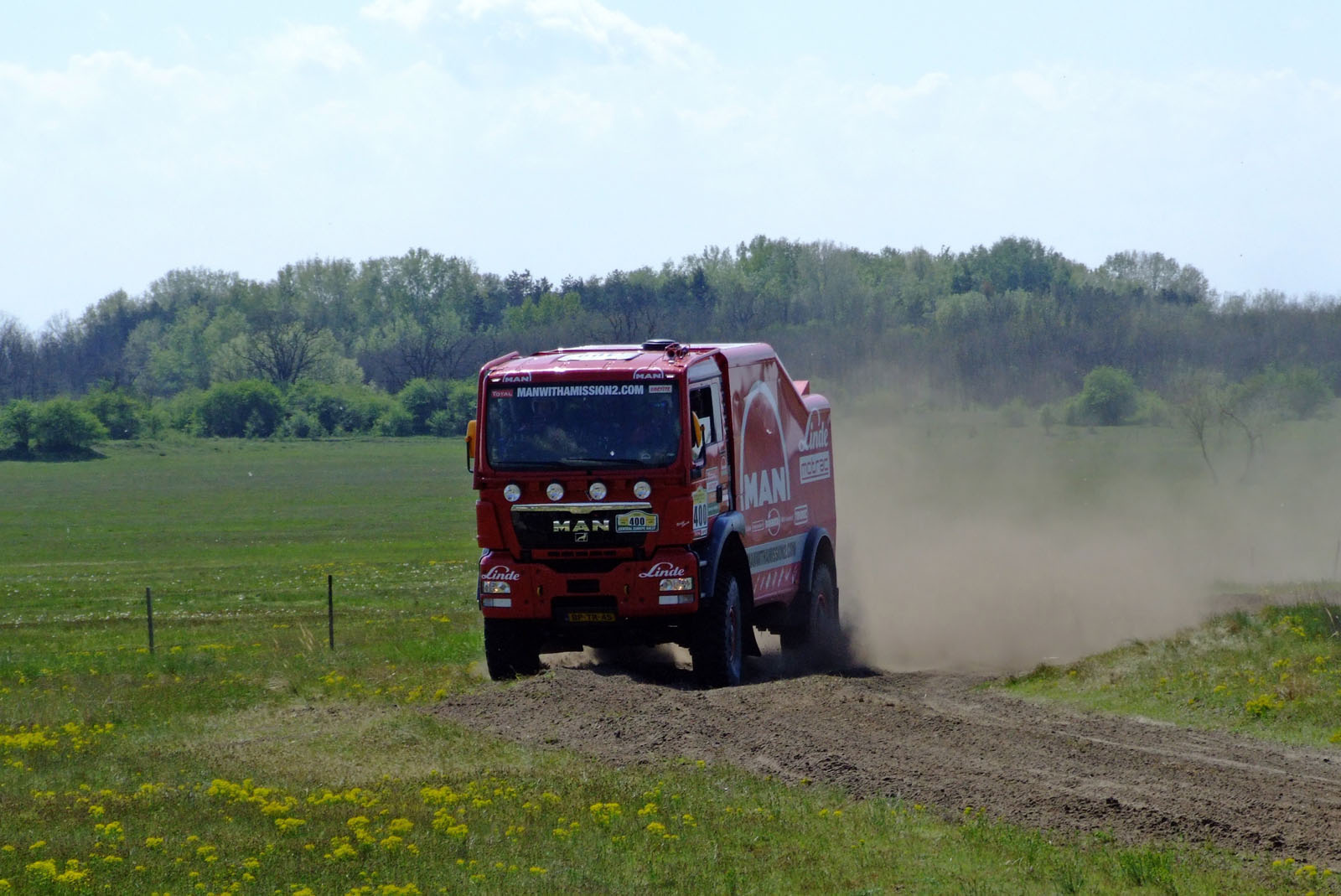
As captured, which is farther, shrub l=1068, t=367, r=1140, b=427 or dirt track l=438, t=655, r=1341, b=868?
shrub l=1068, t=367, r=1140, b=427

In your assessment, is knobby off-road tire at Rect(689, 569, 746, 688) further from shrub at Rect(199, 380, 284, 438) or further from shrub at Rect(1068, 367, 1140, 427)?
shrub at Rect(199, 380, 284, 438)

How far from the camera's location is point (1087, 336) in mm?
60969

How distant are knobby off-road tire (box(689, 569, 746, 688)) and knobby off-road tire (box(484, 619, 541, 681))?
1799 millimetres

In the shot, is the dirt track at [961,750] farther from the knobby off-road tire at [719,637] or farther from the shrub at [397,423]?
the shrub at [397,423]

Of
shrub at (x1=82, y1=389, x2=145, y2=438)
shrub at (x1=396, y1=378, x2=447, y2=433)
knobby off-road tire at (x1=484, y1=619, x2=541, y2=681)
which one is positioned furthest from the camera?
shrub at (x1=82, y1=389, x2=145, y2=438)

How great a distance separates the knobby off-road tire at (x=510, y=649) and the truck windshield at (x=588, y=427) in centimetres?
191

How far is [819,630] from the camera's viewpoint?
66.1 ft

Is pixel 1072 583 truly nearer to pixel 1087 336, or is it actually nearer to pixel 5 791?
pixel 5 791

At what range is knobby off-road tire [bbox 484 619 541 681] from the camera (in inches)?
635

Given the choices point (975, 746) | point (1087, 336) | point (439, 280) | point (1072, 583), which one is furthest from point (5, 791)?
point (439, 280)

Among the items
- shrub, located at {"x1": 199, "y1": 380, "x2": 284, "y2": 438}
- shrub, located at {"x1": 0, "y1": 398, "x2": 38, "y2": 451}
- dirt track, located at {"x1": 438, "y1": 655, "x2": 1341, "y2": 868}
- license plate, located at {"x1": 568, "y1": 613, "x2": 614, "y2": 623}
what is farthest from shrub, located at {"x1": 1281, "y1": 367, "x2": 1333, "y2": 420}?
shrub, located at {"x1": 0, "y1": 398, "x2": 38, "y2": 451}

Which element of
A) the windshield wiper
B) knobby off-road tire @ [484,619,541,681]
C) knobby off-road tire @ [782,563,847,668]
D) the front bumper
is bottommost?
knobby off-road tire @ [782,563,847,668]

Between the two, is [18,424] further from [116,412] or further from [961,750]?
[961,750]

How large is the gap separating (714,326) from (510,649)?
214ft
